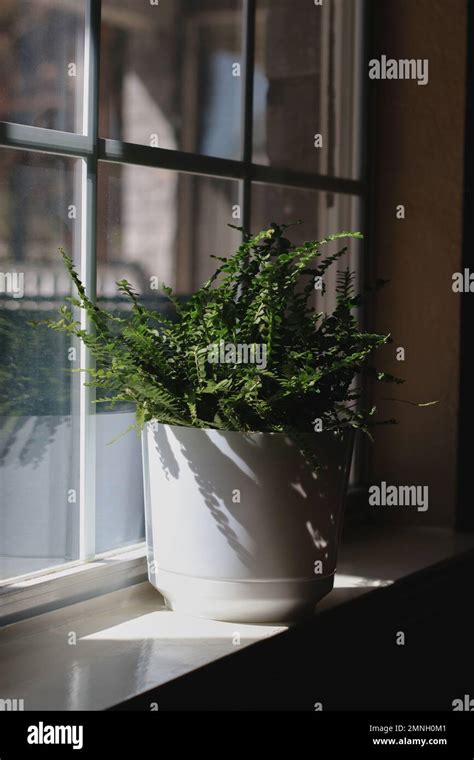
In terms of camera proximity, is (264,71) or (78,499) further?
(264,71)

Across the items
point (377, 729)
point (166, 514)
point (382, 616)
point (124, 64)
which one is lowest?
point (377, 729)

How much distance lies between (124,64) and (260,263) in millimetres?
527

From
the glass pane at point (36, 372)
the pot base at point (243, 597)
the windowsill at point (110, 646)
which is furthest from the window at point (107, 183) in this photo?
the pot base at point (243, 597)

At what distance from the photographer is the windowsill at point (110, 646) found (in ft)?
4.78

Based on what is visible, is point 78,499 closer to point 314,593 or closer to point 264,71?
point 314,593

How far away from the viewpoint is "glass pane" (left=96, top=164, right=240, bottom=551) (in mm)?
1911

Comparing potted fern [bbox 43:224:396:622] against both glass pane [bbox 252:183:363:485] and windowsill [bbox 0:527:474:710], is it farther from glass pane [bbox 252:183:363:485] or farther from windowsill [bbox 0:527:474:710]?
glass pane [bbox 252:183:363:485]

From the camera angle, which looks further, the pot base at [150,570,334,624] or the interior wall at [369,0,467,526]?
the interior wall at [369,0,467,526]

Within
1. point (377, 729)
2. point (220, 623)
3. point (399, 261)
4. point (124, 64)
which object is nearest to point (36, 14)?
point (124, 64)

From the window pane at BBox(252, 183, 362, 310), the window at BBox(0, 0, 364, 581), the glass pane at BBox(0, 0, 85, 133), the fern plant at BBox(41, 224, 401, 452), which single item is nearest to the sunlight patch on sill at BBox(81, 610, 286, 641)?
the window at BBox(0, 0, 364, 581)

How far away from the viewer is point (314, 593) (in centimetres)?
175

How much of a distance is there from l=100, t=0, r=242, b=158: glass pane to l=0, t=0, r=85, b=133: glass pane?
0.29ft

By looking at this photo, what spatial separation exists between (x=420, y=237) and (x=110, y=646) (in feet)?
5.05

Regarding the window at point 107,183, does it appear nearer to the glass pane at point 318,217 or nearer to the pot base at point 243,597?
the glass pane at point 318,217
